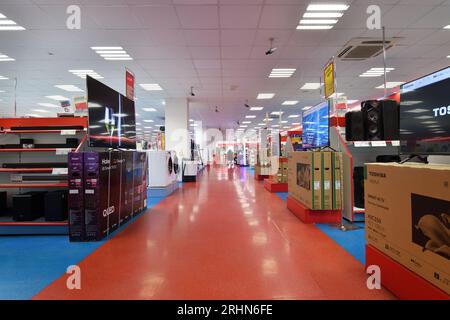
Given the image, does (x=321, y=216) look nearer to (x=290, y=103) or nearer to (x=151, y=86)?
(x=151, y=86)

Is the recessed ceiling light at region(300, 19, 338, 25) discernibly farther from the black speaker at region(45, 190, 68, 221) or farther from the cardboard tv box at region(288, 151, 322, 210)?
the black speaker at region(45, 190, 68, 221)

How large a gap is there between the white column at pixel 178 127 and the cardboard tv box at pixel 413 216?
908cm

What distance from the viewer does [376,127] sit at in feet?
11.4

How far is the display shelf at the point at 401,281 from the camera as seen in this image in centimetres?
158

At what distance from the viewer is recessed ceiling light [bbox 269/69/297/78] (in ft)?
25.1

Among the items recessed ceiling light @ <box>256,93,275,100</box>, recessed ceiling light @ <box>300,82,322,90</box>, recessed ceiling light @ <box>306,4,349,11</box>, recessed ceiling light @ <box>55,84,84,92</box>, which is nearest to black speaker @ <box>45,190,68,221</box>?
recessed ceiling light @ <box>306,4,349,11</box>

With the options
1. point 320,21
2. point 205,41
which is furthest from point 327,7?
point 205,41

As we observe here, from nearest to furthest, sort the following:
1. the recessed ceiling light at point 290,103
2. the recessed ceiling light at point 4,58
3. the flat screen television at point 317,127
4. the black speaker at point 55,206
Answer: the black speaker at point 55,206 < the flat screen television at point 317,127 < the recessed ceiling light at point 4,58 < the recessed ceiling light at point 290,103

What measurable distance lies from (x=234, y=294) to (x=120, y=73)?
25.1 ft

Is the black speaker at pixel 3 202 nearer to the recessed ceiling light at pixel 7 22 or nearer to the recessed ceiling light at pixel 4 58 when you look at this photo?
the recessed ceiling light at pixel 7 22

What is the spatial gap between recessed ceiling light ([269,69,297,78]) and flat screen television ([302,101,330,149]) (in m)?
3.22

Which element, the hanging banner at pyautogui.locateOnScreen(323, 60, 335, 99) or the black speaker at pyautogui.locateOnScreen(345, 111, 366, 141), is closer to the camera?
the black speaker at pyautogui.locateOnScreen(345, 111, 366, 141)

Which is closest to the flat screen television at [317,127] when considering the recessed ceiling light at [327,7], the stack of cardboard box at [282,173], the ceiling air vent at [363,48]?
the recessed ceiling light at [327,7]
